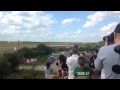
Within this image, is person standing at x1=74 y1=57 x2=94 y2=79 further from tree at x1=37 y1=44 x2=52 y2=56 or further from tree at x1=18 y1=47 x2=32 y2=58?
tree at x1=18 y1=47 x2=32 y2=58

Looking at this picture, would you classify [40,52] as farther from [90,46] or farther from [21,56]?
[90,46]

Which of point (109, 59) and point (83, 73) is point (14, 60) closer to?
point (83, 73)

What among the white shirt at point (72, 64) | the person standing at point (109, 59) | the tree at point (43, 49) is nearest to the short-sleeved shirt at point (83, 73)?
the white shirt at point (72, 64)

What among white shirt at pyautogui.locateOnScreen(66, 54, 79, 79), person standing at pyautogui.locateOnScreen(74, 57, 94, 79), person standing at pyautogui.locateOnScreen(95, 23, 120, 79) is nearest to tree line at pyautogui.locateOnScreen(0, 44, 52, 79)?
white shirt at pyautogui.locateOnScreen(66, 54, 79, 79)

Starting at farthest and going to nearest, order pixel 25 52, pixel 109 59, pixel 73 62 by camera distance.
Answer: pixel 25 52 < pixel 73 62 < pixel 109 59

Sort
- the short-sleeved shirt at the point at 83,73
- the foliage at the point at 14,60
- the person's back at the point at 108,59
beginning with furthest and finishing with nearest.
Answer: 1. the foliage at the point at 14,60
2. the short-sleeved shirt at the point at 83,73
3. the person's back at the point at 108,59

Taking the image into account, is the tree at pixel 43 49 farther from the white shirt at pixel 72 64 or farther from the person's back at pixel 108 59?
the person's back at pixel 108 59

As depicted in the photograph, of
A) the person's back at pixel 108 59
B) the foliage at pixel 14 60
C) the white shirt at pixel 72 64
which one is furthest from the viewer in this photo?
the foliage at pixel 14 60

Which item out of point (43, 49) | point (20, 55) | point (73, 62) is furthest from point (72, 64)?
point (20, 55)

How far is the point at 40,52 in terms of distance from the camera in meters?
4.54
